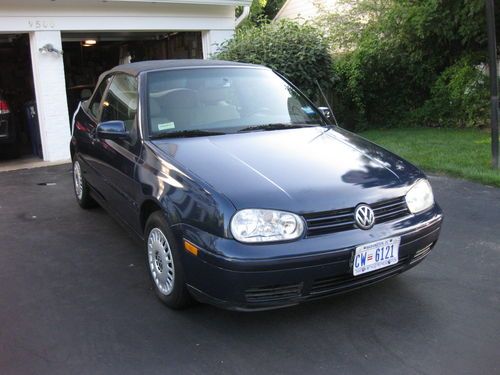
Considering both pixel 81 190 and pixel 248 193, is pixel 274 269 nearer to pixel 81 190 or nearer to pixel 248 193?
pixel 248 193

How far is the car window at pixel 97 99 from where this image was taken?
5238 mm

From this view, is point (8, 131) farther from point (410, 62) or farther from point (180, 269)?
point (410, 62)

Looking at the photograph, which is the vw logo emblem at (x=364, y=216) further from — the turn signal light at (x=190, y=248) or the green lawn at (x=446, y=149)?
the green lawn at (x=446, y=149)

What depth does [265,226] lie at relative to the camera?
9.66 feet

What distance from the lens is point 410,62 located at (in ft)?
38.5

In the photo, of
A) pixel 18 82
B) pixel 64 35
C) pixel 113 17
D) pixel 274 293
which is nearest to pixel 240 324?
pixel 274 293

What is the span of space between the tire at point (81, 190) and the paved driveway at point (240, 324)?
1.18 m

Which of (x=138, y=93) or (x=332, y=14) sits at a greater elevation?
(x=332, y=14)

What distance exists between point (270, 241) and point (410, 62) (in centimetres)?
995

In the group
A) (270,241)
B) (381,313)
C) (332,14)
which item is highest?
(332,14)

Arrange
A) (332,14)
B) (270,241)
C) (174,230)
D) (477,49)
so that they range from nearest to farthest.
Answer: (270,241), (174,230), (477,49), (332,14)

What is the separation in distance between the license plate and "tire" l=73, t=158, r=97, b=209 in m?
3.58

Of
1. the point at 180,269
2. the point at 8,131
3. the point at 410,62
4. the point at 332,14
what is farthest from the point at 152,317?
the point at 332,14

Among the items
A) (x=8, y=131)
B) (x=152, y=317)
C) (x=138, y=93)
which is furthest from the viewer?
(x=8, y=131)
